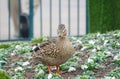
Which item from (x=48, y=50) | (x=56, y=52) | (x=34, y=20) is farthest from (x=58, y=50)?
(x=34, y=20)

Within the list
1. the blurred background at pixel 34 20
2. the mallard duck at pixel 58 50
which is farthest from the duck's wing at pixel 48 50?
the blurred background at pixel 34 20

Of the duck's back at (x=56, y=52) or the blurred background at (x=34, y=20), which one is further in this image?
the blurred background at (x=34, y=20)

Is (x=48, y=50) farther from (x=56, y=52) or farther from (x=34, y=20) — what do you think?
(x=34, y=20)

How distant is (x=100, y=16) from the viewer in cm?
1243

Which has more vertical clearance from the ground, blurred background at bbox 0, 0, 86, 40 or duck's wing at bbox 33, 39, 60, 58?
blurred background at bbox 0, 0, 86, 40

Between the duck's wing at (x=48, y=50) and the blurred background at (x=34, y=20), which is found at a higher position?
the blurred background at (x=34, y=20)

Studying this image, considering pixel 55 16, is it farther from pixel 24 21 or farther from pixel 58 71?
pixel 58 71

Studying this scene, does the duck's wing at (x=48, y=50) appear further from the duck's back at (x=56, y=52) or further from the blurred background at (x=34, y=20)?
the blurred background at (x=34, y=20)

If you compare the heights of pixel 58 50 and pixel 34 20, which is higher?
pixel 34 20

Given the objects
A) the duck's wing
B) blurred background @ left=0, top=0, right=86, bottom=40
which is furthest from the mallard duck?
blurred background @ left=0, top=0, right=86, bottom=40

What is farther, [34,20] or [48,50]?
[34,20]

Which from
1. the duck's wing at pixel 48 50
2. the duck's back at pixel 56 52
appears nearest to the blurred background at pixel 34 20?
the duck's wing at pixel 48 50

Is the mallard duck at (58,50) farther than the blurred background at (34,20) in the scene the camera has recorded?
No

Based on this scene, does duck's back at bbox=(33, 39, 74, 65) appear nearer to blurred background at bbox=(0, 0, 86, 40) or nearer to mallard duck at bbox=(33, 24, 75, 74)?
mallard duck at bbox=(33, 24, 75, 74)
